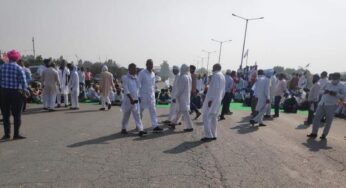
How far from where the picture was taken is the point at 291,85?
2345 cm

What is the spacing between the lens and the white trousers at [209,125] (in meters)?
9.75

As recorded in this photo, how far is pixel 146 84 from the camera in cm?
1028

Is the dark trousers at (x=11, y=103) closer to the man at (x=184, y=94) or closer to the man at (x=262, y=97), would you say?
the man at (x=184, y=94)

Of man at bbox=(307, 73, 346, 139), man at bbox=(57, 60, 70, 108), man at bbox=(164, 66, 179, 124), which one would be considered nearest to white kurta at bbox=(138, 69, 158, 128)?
man at bbox=(164, 66, 179, 124)

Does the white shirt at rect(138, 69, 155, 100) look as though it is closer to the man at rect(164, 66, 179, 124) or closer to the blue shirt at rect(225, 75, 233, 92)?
the man at rect(164, 66, 179, 124)

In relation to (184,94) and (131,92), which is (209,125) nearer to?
(184,94)

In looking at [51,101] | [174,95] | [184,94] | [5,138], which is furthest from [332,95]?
[51,101]

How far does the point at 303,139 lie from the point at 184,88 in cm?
383

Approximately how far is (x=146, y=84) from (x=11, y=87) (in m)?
3.43

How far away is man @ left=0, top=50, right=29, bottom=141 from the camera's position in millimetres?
8906

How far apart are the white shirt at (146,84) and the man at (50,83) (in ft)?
20.8

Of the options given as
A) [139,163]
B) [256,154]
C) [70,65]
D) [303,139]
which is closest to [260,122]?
[303,139]

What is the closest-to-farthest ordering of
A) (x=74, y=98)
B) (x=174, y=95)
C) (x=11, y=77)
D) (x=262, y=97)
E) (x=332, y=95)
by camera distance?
1. (x=11, y=77)
2. (x=332, y=95)
3. (x=174, y=95)
4. (x=262, y=97)
5. (x=74, y=98)

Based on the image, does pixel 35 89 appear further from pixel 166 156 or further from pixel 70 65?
pixel 166 156
